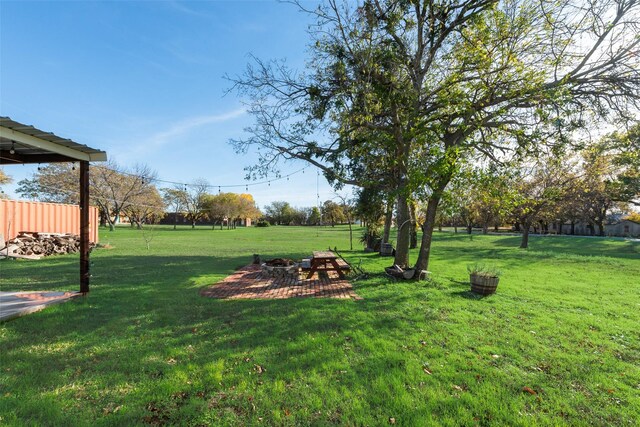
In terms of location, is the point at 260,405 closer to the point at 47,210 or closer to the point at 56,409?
the point at 56,409

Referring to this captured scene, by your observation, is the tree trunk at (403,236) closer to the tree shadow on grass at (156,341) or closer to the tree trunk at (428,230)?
the tree trunk at (428,230)

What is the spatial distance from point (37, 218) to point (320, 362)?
17.3 metres

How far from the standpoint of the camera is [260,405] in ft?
9.64

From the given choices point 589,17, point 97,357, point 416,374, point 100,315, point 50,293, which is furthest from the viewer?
point 589,17

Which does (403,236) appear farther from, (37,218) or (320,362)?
(37,218)

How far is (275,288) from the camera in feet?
26.8

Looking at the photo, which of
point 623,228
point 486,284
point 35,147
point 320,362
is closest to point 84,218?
point 35,147

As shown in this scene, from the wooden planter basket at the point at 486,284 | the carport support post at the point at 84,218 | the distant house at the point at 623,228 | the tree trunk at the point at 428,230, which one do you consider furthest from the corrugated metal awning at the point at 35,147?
the distant house at the point at 623,228

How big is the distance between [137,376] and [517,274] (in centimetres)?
1225

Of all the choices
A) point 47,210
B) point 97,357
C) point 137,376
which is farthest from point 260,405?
point 47,210

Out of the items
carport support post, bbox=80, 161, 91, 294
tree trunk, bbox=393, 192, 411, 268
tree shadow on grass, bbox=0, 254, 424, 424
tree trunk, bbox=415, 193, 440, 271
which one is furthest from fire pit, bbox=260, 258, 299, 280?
carport support post, bbox=80, 161, 91, 294

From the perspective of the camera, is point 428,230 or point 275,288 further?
point 428,230

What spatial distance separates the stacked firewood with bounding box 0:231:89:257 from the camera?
508 inches

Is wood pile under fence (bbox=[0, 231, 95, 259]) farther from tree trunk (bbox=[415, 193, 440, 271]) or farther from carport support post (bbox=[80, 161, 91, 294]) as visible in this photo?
tree trunk (bbox=[415, 193, 440, 271])
